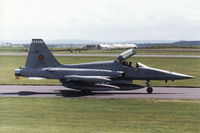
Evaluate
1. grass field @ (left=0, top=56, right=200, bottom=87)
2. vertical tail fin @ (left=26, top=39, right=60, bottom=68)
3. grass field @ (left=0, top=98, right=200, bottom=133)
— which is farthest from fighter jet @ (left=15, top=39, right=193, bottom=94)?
grass field @ (left=0, top=56, right=200, bottom=87)

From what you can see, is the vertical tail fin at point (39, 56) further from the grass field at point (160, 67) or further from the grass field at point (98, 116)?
the grass field at point (160, 67)

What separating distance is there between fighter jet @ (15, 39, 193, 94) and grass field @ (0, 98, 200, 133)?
3.06 m

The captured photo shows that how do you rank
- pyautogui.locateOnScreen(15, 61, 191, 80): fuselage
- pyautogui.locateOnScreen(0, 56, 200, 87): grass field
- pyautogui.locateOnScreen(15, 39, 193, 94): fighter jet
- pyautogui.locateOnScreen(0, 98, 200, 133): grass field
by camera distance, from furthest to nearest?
pyautogui.locateOnScreen(0, 56, 200, 87): grass field < pyautogui.locateOnScreen(15, 61, 191, 80): fuselage < pyautogui.locateOnScreen(15, 39, 193, 94): fighter jet < pyautogui.locateOnScreen(0, 98, 200, 133): grass field

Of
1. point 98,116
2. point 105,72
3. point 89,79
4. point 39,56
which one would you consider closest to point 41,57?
point 39,56

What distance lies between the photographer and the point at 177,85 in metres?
26.5

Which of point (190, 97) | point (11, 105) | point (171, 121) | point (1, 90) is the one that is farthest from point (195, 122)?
point (1, 90)

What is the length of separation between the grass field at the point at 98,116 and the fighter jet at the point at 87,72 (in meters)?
3.06

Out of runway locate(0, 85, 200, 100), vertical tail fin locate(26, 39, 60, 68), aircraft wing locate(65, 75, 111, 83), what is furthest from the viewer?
vertical tail fin locate(26, 39, 60, 68)

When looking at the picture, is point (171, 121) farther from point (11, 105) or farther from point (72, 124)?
point (11, 105)

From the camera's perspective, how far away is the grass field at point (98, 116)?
11.9 meters

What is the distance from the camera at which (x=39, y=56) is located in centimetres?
2259

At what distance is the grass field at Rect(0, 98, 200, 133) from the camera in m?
11.9

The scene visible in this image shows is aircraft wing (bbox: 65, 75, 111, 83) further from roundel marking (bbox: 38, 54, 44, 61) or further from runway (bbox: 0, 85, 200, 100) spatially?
roundel marking (bbox: 38, 54, 44, 61)

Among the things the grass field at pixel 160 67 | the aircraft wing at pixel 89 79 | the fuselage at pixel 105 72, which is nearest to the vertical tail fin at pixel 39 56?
the fuselage at pixel 105 72
